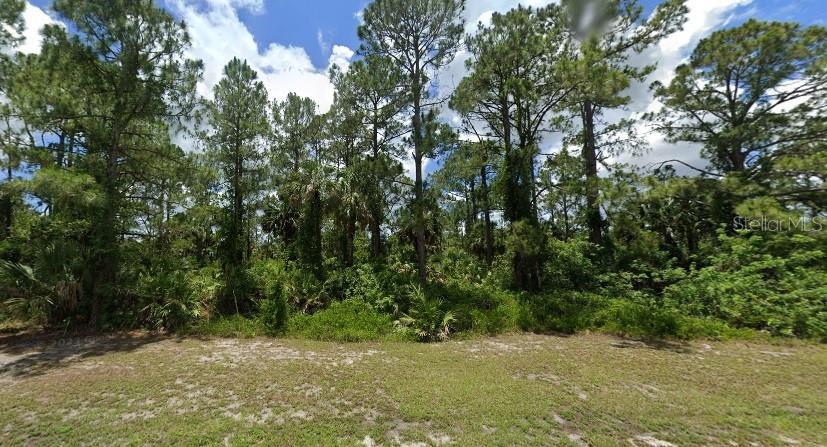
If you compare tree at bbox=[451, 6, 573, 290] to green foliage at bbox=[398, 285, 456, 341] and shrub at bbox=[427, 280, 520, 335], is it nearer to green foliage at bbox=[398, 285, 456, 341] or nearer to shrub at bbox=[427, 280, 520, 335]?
shrub at bbox=[427, 280, 520, 335]

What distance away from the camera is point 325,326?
28.7 feet

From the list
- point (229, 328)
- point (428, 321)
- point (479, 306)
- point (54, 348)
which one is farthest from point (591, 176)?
point (54, 348)

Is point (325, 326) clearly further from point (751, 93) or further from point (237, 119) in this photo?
point (751, 93)

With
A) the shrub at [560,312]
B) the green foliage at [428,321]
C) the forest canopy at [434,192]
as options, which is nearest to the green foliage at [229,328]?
the forest canopy at [434,192]

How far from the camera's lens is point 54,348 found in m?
7.26

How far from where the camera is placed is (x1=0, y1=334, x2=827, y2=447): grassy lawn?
3.68 metres

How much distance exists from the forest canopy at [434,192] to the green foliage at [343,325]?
10 cm

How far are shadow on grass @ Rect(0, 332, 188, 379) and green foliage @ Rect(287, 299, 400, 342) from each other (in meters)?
2.94

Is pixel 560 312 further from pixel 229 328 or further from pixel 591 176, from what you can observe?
pixel 229 328

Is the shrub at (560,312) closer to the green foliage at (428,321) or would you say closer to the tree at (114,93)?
the green foliage at (428,321)

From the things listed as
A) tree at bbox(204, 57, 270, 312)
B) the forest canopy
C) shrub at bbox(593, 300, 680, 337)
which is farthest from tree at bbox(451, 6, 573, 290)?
tree at bbox(204, 57, 270, 312)

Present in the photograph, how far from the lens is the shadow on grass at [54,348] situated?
606cm

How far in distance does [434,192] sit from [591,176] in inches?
251

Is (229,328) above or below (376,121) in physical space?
below
